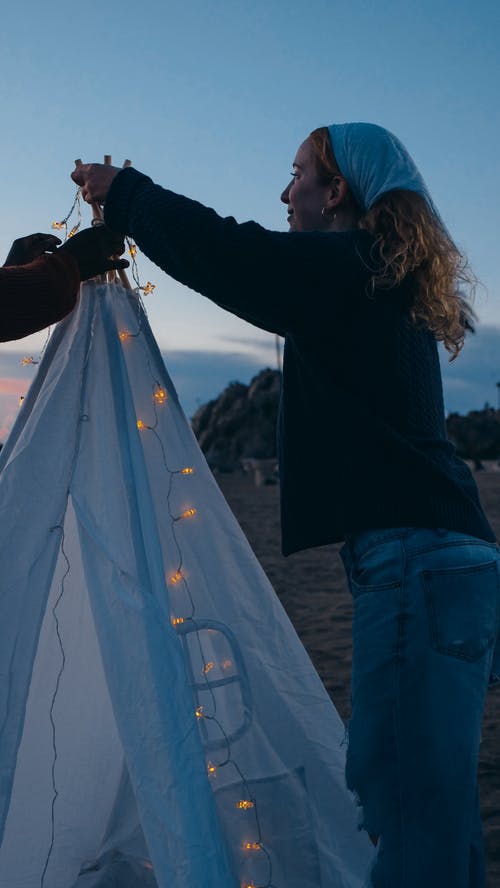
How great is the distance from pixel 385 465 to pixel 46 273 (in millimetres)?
1190

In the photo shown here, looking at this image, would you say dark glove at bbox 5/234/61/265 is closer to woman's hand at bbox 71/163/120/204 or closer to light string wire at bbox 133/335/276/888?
light string wire at bbox 133/335/276/888

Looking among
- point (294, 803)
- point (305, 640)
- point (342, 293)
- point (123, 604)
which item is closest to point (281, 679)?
point (294, 803)

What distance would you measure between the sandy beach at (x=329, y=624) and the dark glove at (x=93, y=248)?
10.1 ft

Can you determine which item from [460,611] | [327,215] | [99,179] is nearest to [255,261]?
[327,215]

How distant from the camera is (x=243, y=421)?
111250 millimetres

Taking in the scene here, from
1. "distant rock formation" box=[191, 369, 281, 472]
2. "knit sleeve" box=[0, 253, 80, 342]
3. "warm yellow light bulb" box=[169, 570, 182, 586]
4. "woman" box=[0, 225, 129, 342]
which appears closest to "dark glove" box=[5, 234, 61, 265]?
"woman" box=[0, 225, 129, 342]

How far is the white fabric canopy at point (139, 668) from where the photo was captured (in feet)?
7.72

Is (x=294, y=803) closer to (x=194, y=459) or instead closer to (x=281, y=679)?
(x=281, y=679)

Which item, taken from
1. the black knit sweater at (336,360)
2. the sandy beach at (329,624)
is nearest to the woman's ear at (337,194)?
the black knit sweater at (336,360)

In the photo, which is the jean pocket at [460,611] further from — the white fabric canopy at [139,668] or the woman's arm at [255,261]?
the white fabric canopy at [139,668]

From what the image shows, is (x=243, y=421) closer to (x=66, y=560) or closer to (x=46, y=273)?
(x=66, y=560)

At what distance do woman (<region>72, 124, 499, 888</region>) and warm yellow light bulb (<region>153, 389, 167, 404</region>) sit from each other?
0.99 m

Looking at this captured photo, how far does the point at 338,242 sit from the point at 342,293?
11 centimetres

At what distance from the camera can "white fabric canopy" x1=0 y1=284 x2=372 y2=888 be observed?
7.72 feet
